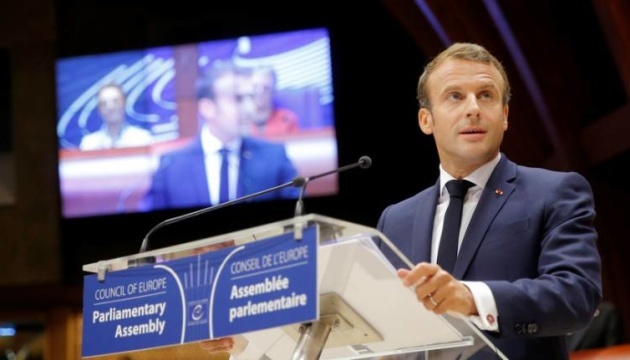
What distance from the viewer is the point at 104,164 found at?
9.66 m

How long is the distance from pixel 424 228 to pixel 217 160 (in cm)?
660

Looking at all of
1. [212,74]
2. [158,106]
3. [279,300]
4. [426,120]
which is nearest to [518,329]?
[279,300]

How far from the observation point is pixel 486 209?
2840mm

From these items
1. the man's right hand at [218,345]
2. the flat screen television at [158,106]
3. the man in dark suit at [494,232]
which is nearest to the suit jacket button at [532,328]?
the man in dark suit at [494,232]

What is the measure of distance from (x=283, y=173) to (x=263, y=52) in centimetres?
116

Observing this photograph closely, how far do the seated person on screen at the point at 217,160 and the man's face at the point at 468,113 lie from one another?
20.4 ft

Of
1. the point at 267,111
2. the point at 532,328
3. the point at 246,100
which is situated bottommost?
the point at 532,328

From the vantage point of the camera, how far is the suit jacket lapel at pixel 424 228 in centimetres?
290

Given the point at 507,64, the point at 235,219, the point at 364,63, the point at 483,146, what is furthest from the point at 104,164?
the point at 483,146

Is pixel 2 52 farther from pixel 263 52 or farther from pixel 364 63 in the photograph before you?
pixel 364 63

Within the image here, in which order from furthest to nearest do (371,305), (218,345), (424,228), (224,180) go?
(224,180) < (424,228) < (218,345) < (371,305)

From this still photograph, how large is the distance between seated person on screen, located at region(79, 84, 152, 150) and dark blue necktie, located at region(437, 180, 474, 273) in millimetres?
6928

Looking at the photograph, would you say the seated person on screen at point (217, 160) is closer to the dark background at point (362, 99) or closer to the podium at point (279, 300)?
the dark background at point (362, 99)

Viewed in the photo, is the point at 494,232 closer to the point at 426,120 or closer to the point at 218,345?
the point at 426,120
